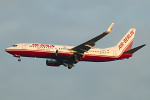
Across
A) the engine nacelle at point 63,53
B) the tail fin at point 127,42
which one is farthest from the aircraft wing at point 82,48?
the tail fin at point 127,42

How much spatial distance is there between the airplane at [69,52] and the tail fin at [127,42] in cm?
123

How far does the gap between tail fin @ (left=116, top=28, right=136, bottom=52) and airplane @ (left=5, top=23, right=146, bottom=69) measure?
1.23 m

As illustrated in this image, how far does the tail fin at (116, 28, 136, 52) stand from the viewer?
86875 mm

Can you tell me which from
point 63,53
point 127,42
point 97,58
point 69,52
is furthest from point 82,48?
point 127,42

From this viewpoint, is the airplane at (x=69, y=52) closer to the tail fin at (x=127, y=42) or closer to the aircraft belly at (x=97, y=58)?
the aircraft belly at (x=97, y=58)

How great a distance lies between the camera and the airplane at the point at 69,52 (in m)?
76.9

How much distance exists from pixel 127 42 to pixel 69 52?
55.9ft

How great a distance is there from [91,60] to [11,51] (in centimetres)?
1699

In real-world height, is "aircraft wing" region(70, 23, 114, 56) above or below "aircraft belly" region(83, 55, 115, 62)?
above

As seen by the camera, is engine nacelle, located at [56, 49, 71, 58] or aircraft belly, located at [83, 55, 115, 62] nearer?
engine nacelle, located at [56, 49, 71, 58]

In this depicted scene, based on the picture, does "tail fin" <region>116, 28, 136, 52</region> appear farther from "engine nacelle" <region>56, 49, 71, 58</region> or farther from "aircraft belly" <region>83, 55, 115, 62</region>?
"engine nacelle" <region>56, 49, 71, 58</region>

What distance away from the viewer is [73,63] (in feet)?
270

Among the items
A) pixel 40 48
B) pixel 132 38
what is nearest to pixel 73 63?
pixel 40 48

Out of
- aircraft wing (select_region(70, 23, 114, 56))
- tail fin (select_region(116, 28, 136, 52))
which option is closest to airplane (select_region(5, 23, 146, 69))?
aircraft wing (select_region(70, 23, 114, 56))
